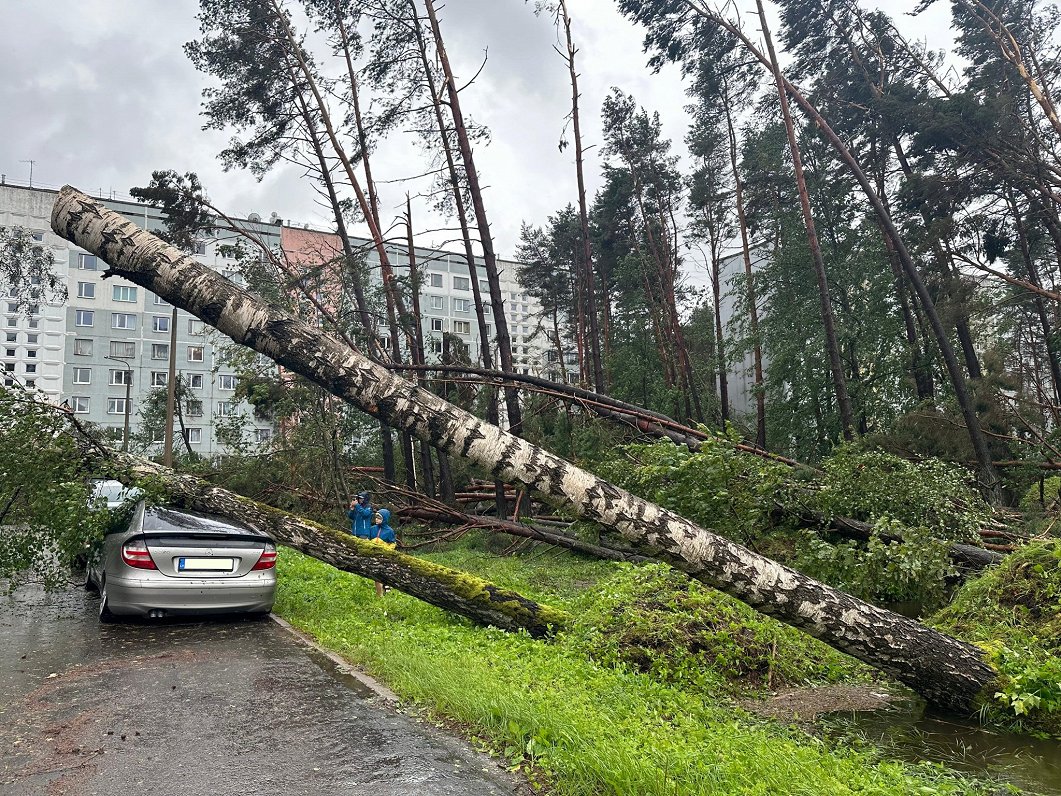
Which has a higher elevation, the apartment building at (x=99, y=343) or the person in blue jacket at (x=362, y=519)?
the apartment building at (x=99, y=343)

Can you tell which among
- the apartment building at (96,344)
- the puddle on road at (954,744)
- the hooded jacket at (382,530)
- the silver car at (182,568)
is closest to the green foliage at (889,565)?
the puddle on road at (954,744)

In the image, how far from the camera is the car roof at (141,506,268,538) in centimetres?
773

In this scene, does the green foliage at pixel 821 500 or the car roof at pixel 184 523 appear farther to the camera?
the green foliage at pixel 821 500

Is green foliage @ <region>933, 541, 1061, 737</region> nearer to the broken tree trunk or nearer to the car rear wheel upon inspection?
the broken tree trunk

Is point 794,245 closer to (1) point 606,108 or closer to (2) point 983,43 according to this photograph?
(2) point 983,43

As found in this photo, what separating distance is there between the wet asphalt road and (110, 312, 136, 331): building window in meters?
55.6

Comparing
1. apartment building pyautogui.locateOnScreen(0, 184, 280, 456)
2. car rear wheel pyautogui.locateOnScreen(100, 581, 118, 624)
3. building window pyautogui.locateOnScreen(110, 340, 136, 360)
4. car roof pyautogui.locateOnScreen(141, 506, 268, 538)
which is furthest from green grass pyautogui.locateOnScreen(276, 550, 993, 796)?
building window pyautogui.locateOnScreen(110, 340, 136, 360)

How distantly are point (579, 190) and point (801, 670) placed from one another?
1586 cm

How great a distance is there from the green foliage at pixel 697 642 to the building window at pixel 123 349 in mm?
58221

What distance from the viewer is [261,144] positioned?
18953 millimetres

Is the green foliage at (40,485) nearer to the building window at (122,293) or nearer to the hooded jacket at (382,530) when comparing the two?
the hooded jacket at (382,530)

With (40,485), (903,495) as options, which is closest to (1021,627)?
(903,495)

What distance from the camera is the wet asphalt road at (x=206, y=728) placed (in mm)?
3598

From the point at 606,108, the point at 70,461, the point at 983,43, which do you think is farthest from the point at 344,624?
the point at 606,108
